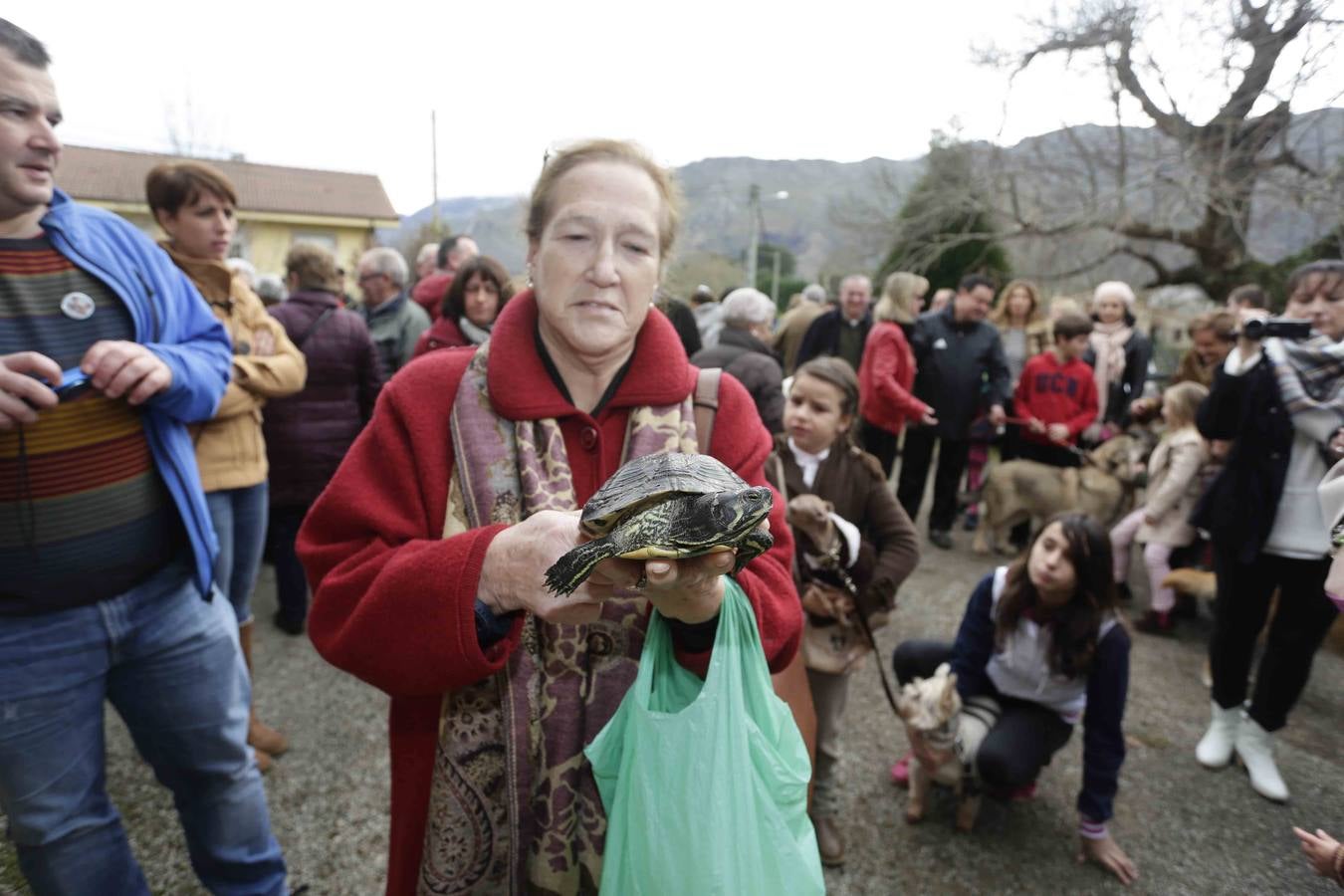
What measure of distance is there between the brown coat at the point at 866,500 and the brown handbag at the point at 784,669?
92cm

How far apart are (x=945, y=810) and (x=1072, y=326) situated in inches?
187

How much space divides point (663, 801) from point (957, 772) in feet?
7.57

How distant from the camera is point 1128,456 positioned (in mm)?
5977

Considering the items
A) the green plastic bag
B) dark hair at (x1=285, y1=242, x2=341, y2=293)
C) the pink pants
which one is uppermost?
dark hair at (x1=285, y1=242, x2=341, y2=293)

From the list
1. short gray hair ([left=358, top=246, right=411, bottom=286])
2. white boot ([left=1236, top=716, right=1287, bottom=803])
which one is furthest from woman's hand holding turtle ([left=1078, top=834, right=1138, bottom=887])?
short gray hair ([left=358, top=246, right=411, bottom=286])

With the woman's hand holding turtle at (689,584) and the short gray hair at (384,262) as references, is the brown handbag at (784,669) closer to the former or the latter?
the woman's hand holding turtle at (689,584)

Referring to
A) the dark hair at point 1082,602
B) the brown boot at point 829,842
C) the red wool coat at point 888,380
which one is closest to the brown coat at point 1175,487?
the red wool coat at point 888,380

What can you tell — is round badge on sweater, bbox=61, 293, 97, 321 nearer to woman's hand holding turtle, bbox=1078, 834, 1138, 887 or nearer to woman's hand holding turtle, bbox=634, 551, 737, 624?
woman's hand holding turtle, bbox=634, 551, 737, 624

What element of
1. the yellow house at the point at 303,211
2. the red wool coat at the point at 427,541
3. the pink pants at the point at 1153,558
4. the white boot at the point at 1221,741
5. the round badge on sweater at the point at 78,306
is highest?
the yellow house at the point at 303,211

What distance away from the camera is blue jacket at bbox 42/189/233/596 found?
1804mm

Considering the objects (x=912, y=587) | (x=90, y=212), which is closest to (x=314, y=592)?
(x=90, y=212)

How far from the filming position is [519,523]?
4.73 feet

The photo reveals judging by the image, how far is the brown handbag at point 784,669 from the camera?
1.68 m

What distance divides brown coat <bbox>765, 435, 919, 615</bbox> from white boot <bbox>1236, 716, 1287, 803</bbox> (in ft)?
5.13
